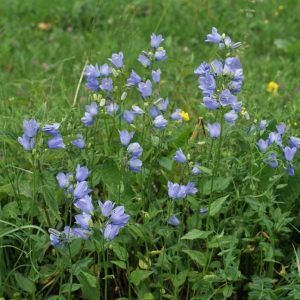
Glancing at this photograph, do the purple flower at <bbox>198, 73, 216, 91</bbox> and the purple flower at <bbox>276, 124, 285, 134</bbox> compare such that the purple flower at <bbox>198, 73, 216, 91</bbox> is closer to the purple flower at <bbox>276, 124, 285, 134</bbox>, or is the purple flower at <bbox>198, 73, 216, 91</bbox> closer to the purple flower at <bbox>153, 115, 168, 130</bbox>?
the purple flower at <bbox>153, 115, 168, 130</bbox>

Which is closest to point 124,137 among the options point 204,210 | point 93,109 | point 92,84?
point 93,109

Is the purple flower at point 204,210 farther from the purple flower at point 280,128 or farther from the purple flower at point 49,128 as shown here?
the purple flower at point 49,128

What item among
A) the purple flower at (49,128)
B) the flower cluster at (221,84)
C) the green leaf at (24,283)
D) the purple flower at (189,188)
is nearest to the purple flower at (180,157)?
the purple flower at (189,188)

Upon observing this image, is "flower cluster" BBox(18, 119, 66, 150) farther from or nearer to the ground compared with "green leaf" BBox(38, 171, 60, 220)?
farther from the ground

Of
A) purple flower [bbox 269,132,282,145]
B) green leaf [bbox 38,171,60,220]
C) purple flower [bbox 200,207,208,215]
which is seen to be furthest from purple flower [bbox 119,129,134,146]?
purple flower [bbox 269,132,282,145]

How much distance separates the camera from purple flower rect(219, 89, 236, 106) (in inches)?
63.5

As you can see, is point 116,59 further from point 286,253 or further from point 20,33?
point 20,33

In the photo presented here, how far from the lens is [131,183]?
6.63 ft

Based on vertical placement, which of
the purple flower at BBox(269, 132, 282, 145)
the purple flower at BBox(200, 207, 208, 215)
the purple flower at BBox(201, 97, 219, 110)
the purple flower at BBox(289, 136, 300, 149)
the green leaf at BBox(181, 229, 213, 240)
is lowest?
the purple flower at BBox(200, 207, 208, 215)

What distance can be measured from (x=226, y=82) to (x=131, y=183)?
0.57 meters

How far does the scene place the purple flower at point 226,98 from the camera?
1.61 meters

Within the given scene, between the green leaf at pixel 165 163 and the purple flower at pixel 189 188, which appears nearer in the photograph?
the purple flower at pixel 189 188

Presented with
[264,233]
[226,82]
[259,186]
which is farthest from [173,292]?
[226,82]

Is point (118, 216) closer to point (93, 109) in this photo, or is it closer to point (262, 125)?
point (93, 109)
